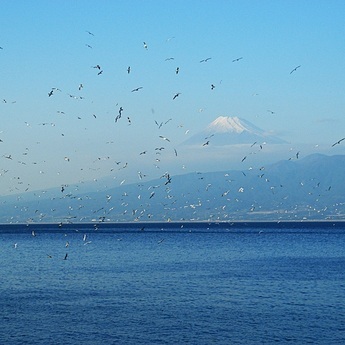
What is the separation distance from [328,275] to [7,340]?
59736 millimetres

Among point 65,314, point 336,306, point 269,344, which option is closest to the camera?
point 269,344

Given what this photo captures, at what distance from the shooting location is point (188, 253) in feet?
531

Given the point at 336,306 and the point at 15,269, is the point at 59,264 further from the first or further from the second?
the point at 336,306

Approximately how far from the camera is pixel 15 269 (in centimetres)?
12500

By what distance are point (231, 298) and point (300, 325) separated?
16856 mm

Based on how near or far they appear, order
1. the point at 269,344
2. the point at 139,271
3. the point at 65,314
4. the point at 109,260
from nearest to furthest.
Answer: the point at 269,344, the point at 65,314, the point at 139,271, the point at 109,260

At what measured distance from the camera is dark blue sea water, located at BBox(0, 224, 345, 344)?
6644cm

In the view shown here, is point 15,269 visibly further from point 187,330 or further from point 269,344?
point 269,344

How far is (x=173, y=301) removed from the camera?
84438 mm

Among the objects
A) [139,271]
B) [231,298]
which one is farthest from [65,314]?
[139,271]

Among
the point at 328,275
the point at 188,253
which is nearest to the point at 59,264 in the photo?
the point at 188,253

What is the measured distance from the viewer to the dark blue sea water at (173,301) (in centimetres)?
6644

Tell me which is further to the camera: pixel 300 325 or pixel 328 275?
pixel 328 275

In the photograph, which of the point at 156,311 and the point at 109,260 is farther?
the point at 109,260
